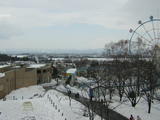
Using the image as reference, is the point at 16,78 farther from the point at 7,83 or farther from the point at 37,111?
the point at 37,111

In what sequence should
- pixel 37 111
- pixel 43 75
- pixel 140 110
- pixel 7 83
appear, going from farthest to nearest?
pixel 43 75
pixel 7 83
pixel 140 110
pixel 37 111

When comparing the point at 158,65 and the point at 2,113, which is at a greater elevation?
the point at 158,65

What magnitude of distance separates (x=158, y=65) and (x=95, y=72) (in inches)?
1431

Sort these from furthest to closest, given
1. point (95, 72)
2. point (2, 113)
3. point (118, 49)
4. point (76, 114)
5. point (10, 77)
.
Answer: point (118, 49), point (95, 72), point (10, 77), point (76, 114), point (2, 113)

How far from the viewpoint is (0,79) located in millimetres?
32625

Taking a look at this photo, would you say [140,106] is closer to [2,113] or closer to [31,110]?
[31,110]

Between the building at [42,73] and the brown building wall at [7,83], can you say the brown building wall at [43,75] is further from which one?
the brown building wall at [7,83]

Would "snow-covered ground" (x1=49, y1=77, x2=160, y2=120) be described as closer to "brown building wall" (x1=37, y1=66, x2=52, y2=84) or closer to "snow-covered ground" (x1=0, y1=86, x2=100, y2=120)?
"snow-covered ground" (x1=0, y1=86, x2=100, y2=120)

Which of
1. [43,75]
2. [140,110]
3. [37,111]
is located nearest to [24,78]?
[43,75]

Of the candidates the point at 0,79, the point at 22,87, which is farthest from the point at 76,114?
the point at 22,87

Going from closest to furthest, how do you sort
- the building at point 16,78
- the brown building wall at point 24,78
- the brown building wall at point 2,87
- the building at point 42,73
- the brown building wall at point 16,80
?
1. the brown building wall at point 2,87
2. the brown building wall at point 16,80
3. the building at point 16,78
4. the brown building wall at point 24,78
5. the building at point 42,73

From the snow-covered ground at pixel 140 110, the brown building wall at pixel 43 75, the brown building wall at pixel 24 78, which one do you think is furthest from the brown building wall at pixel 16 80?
the snow-covered ground at pixel 140 110

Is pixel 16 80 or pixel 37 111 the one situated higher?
pixel 16 80

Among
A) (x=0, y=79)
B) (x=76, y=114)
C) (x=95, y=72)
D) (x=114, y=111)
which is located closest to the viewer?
(x=76, y=114)
